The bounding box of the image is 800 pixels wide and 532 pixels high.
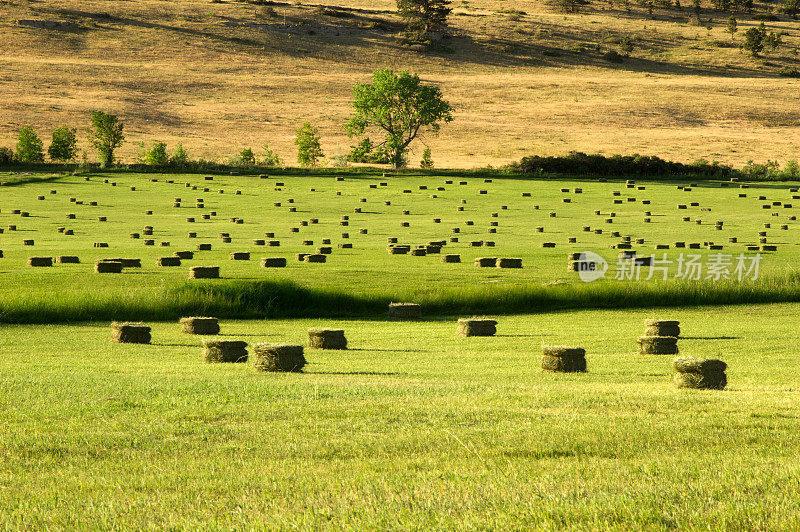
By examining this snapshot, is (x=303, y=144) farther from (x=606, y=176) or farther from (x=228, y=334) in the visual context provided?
(x=228, y=334)

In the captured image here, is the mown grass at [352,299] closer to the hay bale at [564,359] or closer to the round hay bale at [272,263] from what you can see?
the round hay bale at [272,263]

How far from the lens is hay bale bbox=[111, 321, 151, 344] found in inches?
996

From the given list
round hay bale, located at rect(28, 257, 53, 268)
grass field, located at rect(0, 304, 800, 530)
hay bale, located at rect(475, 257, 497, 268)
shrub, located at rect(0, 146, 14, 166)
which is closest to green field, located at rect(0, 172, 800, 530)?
grass field, located at rect(0, 304, 800, 530)

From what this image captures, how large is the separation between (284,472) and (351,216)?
61.7 m

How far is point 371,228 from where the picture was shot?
6481cm

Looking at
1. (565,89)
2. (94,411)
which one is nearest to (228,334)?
(94,411)

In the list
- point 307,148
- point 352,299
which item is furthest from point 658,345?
point 307,148

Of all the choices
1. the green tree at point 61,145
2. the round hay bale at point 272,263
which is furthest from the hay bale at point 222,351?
the green tree at point 61,145

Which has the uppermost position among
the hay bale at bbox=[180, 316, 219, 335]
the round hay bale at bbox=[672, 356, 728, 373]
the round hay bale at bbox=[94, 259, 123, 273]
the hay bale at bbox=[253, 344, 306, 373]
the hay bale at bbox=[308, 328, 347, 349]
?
the round hay bale at bbox=[672, 356, 728, 373]

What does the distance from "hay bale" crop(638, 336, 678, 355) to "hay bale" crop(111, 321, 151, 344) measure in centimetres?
1179

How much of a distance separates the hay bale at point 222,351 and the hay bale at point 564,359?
20.7 ft

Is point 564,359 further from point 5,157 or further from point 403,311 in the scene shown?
point 5,157

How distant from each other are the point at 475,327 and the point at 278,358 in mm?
9214

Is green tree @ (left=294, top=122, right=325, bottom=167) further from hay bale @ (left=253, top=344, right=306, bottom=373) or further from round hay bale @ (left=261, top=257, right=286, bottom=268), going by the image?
hay bale @ (left=253, top=344, right=306, bottom=373)
